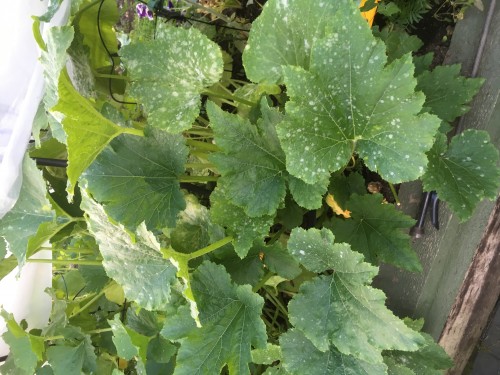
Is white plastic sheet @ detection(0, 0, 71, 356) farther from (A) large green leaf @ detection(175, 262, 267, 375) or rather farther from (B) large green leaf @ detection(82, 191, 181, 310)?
(A) large green leaf @ detection(175, 262, 267, 375)

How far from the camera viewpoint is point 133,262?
929mm

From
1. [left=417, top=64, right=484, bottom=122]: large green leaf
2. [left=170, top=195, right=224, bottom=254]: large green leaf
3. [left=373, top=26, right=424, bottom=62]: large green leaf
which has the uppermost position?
[left=373, top=26, right=424, bottom=62]: large green leaf

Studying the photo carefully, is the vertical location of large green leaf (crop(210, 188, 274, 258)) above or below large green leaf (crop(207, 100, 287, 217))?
below

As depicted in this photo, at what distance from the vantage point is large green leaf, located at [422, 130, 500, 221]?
0.86m

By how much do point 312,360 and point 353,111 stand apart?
0.46m

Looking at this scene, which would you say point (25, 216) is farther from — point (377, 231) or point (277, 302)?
point (377, 231)

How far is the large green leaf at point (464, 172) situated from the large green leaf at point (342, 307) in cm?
22

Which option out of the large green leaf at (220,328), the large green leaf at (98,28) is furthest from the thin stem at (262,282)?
the large green leaf at (98,28)

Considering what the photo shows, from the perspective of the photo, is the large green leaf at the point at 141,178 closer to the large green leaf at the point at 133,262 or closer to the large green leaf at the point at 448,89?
the large green leaf at the point at 133,262

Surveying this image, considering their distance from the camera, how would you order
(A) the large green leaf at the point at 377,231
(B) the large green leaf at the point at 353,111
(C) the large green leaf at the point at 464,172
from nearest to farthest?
(B) the large green leaf at the point at 353,111, (C) the large green leaf at the point at 464,172, (A) the large green leaf at the point at 377,231

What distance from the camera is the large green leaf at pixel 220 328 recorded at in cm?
89

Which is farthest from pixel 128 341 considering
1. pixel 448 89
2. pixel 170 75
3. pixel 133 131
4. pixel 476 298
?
pixel 476 298

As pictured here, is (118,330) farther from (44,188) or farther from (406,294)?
(406,294)

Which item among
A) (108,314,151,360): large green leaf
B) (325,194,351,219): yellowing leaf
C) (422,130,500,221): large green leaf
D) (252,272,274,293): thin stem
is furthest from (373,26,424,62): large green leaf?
(108,314,151,360): large green leaf
